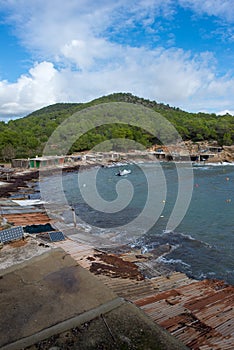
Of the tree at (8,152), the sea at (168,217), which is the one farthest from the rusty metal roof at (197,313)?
the tree at (8,152)

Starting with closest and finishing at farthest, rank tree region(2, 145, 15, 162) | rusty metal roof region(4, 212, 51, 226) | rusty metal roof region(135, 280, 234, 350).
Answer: rusty metal roof region(135, 280, 234, 350), rusty metal roof region(4, 212, 51, 226), tree region(2, 145, 15, 162)

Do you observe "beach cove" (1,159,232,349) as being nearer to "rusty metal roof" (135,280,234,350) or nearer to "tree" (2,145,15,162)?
"rusty metal roof" (135,280,234,350)

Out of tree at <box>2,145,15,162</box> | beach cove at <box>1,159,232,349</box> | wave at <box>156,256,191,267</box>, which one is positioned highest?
tree at <box>2,145,15,162</box>

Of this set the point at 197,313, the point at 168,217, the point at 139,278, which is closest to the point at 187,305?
the point at 197,313

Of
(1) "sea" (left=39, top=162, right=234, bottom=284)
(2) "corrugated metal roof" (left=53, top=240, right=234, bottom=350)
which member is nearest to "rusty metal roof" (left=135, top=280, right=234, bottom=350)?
(2) "corrugated metal roof" (left=53, top=240, right=234, bottom=350)

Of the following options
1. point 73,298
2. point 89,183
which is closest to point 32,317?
point 73,298

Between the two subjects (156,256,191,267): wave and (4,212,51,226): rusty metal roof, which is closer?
(156,256,191,267): wave

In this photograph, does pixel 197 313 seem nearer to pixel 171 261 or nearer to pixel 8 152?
pixel 171 261

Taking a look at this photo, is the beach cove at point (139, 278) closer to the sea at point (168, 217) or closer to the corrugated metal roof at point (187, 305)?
the corrugated metal roof at point (187, 305)

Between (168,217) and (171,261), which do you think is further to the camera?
(168,217)
